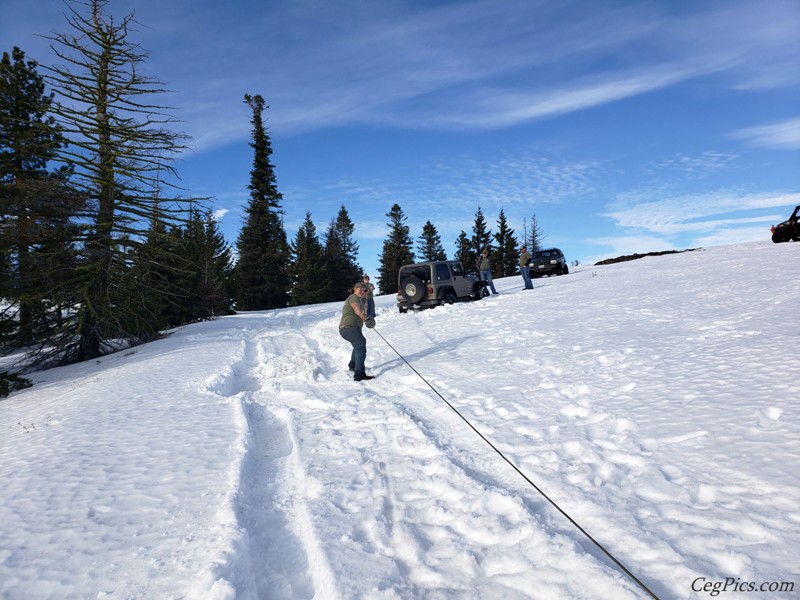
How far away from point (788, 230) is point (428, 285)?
22474mm

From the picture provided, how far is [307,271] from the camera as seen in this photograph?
43.5 metres

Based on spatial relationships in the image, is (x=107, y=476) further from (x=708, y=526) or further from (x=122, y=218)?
(x=122, y=218)

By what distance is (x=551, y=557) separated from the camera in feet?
9.16

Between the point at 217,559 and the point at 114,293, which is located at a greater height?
the point at 114,293

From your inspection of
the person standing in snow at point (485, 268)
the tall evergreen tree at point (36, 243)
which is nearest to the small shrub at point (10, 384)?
the tall evergreen tree at point (36, 243)

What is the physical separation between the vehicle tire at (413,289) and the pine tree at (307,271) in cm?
2814

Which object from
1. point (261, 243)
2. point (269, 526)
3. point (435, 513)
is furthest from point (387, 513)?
point (261, 243)

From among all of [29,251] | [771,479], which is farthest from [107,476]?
[29,251]

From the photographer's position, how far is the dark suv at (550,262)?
29.6 m

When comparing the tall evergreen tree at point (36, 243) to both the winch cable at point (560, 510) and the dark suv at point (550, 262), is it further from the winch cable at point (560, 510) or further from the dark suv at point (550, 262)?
the dark suv at point (550, 262)

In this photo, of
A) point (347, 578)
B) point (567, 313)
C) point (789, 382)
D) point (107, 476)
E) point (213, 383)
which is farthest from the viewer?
point (567, 313)

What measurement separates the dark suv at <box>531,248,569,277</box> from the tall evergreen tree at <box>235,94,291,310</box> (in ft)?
78.8

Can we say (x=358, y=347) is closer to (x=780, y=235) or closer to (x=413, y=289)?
(x=413, y=289)

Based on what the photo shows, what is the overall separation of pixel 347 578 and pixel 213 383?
21.2ft
